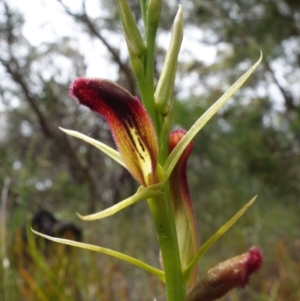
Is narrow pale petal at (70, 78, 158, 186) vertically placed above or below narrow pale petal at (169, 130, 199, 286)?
above

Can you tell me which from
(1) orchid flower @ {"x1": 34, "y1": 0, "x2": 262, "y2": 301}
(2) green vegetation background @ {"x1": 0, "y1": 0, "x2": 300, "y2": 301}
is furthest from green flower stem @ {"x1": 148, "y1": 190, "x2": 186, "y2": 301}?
(2) green vegetation background @ {"x1": 0, "y1": 0, "x2": 300, "y2": 301}

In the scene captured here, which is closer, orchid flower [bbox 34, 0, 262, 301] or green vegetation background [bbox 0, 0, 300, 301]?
orchid flower [bbox 34, 0, 262, 301]

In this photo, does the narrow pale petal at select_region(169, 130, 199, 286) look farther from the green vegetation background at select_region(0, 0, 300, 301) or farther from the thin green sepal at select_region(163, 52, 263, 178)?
the green vegetation background at select_region(0, 0, 300, 301)

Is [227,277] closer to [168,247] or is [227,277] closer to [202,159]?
[168,247]

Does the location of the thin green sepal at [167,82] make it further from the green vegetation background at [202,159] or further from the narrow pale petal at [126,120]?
the green vegetation background at [202,159]

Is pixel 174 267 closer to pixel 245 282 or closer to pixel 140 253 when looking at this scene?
pixel 245 282

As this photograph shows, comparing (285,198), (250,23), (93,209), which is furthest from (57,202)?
(250,23)
